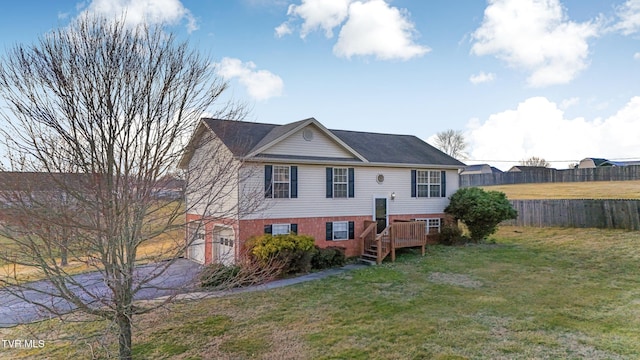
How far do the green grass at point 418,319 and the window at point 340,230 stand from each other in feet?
8.19

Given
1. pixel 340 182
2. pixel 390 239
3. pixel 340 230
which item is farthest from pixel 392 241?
pixel 340 182

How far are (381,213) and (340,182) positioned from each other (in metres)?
2.65

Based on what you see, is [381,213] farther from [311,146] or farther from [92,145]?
[92,145]

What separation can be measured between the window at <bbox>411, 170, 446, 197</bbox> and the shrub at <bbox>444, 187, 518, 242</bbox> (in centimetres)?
94

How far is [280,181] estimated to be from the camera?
1404 centimetres

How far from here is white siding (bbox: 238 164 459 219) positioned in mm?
14102

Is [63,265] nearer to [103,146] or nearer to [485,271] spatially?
[103,146]

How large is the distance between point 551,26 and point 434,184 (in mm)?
8227

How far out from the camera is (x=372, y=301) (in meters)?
9.59

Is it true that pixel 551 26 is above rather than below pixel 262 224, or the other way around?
above

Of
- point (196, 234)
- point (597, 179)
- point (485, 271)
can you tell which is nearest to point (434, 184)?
point (485, 271)

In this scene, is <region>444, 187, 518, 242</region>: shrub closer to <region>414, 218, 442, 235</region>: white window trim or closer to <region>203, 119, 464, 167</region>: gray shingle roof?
<region>414, 218, 442, 235</region>: white window trim

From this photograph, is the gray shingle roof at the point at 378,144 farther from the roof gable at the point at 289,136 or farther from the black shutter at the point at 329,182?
the black shutter at the point at 329,182

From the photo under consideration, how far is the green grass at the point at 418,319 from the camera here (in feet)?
21.7
